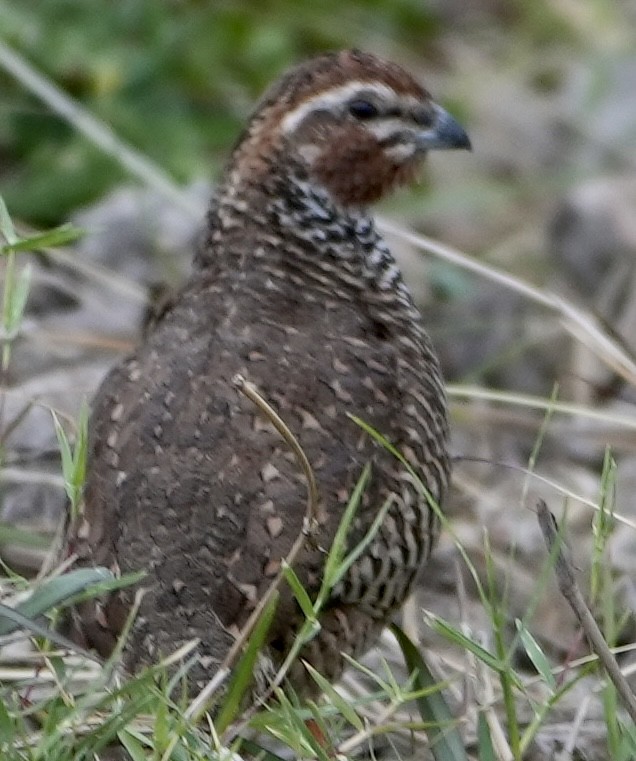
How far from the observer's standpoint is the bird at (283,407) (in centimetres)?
299

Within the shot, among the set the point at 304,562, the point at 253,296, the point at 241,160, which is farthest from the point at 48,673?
the point at 241,160

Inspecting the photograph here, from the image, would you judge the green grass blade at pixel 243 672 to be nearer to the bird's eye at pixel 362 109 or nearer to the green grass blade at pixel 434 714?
the green grass blade at pixel 434 714

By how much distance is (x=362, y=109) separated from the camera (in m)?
3.69

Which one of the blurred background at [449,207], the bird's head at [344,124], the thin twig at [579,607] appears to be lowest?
the blurred background at [449,207]

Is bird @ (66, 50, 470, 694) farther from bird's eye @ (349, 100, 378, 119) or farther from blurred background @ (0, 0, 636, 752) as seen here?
blurred background @ (0, 0, 636, 752)

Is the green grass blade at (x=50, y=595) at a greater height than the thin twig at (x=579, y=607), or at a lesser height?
lesser

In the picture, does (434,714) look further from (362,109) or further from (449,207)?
(449,207)

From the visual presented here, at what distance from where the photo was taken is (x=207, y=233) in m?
3.72

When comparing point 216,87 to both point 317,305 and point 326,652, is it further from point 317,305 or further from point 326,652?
point 326,652

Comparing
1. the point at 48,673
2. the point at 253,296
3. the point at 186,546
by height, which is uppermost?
the point at 253,296

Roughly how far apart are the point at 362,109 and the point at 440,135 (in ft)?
0.66

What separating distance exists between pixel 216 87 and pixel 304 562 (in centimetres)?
424

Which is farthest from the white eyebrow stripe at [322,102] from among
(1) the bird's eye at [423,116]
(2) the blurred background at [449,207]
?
(2) the blurred background at [449,207]

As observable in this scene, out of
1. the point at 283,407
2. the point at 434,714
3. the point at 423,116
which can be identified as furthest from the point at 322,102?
the point at 434,714
